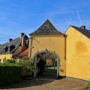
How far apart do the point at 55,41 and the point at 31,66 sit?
4464mm

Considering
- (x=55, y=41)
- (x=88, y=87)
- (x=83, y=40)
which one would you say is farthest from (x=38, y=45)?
(x=88, y=87)

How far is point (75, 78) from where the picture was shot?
14430 millimetres

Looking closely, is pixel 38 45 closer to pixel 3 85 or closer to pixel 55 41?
pixel 55 41

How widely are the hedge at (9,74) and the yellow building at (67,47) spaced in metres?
3.80

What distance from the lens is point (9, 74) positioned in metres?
11.9

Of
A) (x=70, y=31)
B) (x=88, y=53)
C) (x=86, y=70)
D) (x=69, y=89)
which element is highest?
(x=70, y=31)

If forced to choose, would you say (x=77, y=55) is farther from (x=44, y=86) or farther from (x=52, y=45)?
(x=44, y=86)

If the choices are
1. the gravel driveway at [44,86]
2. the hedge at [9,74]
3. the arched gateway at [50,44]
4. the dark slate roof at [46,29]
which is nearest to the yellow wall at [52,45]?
the arched gateway at [50,44]

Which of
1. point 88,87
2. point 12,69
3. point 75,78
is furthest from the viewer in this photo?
point 75,78

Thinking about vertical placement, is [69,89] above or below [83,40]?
below

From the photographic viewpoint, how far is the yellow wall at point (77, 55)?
1345 centimetres

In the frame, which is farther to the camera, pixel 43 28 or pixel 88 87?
pixel 43 28

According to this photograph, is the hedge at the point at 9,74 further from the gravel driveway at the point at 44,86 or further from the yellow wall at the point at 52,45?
the yellow wall at the point at 52,45

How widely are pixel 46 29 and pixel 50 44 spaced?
2413 millimetres
